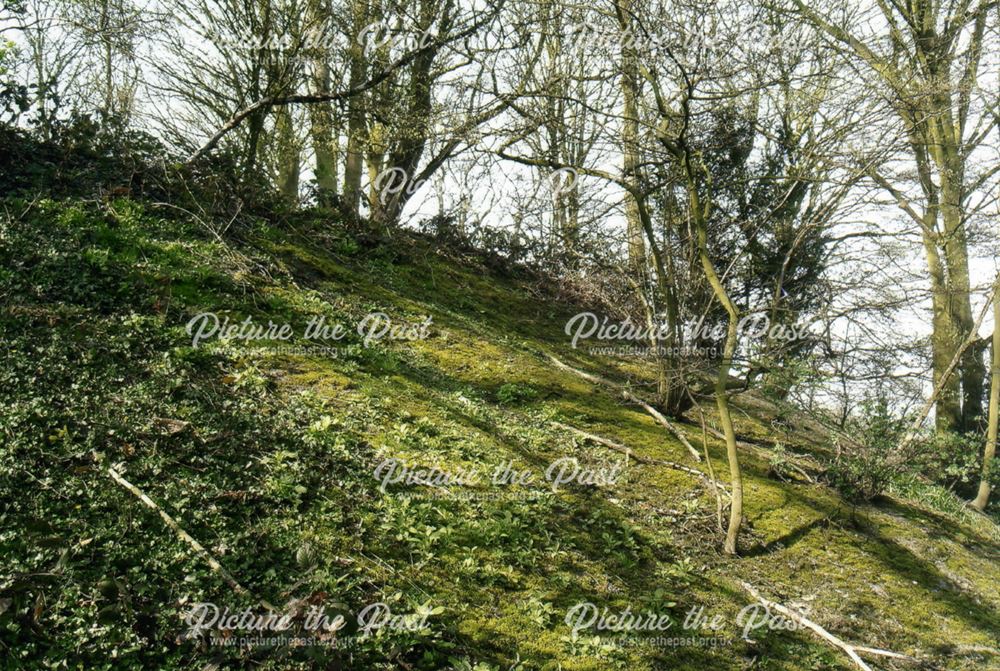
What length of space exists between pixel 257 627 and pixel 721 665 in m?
2.35

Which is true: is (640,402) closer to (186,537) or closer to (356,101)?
(186,537)

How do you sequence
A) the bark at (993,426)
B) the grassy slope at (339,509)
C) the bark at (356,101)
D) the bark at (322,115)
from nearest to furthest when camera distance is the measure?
1. the grassy slope at (339,509)
2. the bark at (993,426)
3. the bark at (322,115)
4. the bark at (356,101)

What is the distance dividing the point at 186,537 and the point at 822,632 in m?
3.56

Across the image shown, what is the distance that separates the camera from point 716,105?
21.8 ft

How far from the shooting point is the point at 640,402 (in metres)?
6.35

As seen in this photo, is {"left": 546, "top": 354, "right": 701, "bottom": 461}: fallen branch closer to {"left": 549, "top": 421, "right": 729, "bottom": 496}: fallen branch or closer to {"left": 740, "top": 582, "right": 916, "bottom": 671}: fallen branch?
{"left": 549, "top": 421, "right": 729, "bottom": 496}: fallen branch

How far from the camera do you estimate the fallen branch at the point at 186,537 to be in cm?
299

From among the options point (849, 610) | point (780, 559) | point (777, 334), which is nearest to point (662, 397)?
point (777, 334)

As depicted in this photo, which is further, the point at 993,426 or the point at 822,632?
the point at 993,426

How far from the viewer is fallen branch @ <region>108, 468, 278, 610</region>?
299cm

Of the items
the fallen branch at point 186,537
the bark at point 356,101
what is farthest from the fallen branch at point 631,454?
the bark at point 356,101

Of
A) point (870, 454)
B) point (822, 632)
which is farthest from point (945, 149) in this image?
point (822, 632)

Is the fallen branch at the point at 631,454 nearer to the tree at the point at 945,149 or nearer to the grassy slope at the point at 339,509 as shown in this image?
the grassy slope at the point at 339,509

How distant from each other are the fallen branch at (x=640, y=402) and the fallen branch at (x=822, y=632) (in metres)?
1.47
